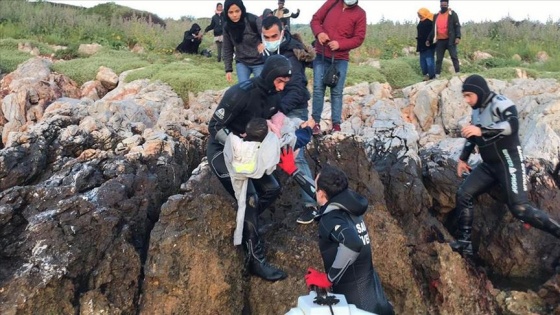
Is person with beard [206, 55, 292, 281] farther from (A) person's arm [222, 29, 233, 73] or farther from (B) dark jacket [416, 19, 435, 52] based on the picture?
(B) dark jacket [416, 19, 435, 52]

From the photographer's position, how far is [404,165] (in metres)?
8.52

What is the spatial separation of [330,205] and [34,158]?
16.3 feet

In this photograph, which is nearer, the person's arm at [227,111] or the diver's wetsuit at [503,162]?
the person's arm at [227,111]

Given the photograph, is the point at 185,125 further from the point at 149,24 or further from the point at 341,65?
the point at 149,24

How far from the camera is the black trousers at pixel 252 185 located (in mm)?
6562

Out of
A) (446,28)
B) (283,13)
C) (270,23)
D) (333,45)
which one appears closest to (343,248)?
(270,23)

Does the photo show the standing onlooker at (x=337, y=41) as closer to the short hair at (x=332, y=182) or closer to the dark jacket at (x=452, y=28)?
the short hair at (x=332, y=182)

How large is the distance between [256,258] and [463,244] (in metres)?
2.87

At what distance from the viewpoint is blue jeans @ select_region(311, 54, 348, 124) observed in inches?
357

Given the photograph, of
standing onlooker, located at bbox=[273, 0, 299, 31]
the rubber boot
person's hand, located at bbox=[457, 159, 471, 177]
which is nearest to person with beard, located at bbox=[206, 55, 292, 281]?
the rubber boot

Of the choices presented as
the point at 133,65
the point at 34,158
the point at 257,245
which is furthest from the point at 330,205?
the point at 133,65

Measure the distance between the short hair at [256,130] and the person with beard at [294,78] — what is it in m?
0.86

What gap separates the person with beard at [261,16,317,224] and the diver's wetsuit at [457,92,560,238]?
2.10 meters

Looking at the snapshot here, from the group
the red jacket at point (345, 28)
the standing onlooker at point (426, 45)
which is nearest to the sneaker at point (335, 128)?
→ the red jacket at point (345, 28)
